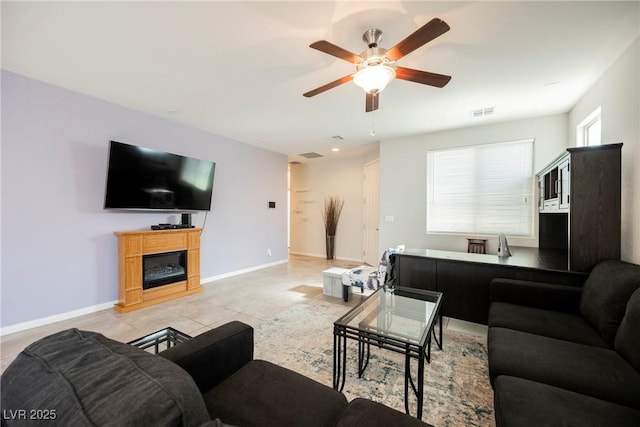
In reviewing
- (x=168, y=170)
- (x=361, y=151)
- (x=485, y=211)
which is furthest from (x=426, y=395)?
(x=361, y=151)

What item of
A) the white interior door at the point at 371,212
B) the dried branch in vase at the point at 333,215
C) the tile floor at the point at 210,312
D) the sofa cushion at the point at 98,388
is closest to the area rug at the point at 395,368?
the tile floor at the point at 210,312

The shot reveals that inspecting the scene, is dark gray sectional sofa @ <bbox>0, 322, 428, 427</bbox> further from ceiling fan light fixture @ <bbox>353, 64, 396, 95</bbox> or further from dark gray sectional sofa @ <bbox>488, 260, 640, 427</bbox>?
ceiling fan light fixture @ <bbox>353, 64, 396, 95</bbox>

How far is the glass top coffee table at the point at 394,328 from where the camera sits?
1.54 m

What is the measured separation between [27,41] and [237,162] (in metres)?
Answer: 3.17

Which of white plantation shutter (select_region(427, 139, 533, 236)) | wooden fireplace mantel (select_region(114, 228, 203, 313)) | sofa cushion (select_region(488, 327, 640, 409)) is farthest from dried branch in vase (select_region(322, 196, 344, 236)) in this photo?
sofa cushion (select_region(488, 327, 640, 409))

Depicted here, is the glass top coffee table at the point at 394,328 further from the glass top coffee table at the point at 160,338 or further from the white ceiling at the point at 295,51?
the white ceiling at the point at 295,51

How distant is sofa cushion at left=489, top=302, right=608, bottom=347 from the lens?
170 cm

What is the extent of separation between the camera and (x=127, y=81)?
9.30ft

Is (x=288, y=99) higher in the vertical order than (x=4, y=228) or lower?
higher

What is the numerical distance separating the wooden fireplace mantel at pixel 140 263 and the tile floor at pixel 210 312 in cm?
16

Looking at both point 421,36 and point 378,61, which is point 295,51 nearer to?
point 378,61

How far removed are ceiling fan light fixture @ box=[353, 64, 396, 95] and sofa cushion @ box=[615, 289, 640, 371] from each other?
6.89ft

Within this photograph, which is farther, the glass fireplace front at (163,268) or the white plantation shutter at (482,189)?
the white plantation shutter at (482,189)

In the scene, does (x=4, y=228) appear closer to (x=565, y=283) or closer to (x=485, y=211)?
(x=565, y=283)
